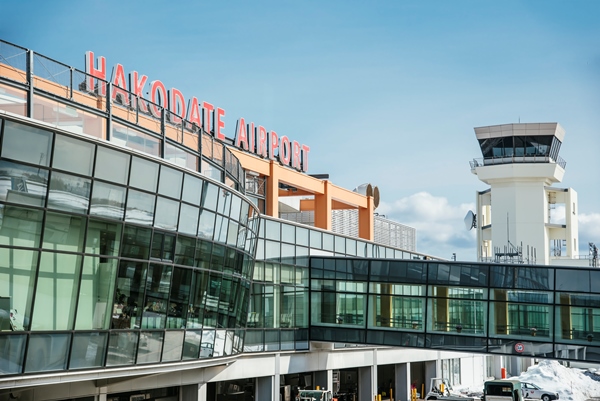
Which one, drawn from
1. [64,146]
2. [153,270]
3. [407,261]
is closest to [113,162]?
[64,146]

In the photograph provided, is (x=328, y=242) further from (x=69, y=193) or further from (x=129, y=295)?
(x=69, y=193)

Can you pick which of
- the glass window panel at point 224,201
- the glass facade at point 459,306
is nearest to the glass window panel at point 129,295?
the glass window panel at point 224,201

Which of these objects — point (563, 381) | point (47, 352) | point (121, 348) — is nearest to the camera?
point (47, 352)

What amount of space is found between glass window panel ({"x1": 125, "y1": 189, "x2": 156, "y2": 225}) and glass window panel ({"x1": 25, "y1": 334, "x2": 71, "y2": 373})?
3.96 m

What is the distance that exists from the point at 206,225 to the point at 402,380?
33.3m

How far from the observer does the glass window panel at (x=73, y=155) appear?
70.0ft

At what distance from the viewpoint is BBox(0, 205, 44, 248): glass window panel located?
66.2 ft

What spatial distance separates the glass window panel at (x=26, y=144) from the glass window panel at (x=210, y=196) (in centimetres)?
745

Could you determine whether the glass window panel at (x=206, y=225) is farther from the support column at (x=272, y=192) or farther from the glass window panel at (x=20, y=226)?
the support column at (x=272, y=192)

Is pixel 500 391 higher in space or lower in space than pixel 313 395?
higher

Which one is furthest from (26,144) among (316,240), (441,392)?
(441,392)

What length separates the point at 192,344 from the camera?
2836 centimetres

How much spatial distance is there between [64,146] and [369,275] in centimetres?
2648

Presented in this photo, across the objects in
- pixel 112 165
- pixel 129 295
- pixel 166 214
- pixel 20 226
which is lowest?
pixel 129 295
